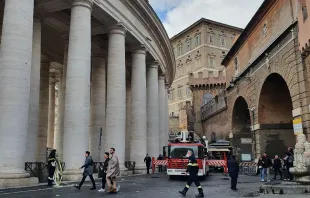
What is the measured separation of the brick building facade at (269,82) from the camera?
70.4ft

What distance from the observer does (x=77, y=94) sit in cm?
1714

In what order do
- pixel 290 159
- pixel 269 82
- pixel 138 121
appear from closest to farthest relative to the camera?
pixel 290 159
pixel 138 121
pixel 269 82

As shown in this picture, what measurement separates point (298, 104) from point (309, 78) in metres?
1.78

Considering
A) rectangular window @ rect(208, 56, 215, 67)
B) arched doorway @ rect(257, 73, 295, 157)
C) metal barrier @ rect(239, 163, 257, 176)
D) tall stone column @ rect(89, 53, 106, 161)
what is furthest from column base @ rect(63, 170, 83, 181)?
rectangular window @ rect(208, 56, 215, 67)

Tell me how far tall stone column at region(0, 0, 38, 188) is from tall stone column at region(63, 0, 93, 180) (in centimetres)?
303

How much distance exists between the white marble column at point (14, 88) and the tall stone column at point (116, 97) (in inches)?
293

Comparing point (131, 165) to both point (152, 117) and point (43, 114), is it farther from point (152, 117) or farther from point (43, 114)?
point (43, 114)

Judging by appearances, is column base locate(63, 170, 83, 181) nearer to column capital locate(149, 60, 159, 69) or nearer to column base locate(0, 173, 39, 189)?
column base locate(0, 173, 39, 189)

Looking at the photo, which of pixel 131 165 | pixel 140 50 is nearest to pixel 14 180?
pixel 131 165

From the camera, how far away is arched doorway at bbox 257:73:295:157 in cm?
2845

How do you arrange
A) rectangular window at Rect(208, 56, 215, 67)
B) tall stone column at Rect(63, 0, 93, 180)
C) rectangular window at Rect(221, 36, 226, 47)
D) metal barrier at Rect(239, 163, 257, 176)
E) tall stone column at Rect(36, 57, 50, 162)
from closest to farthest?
tall stone column at Rect(63, 0, 93, 180) < tall stone column at Rect(36, 57, 50, 162) < metal barrier at Rect(239, 163, 257, 176) < rectangular window at Rect(208, 56, 215, 67) < rectangular window at Rect(221, 36, 226, 47)

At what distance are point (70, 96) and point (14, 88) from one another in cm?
368

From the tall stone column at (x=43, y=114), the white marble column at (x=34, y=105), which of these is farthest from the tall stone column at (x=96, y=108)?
the white marble column at (x=34, y=105)

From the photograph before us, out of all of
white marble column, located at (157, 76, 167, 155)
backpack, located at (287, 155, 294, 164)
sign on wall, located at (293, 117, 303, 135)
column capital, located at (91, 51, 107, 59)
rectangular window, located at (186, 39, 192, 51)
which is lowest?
backpack, located at (287, 155, 294, 164)
